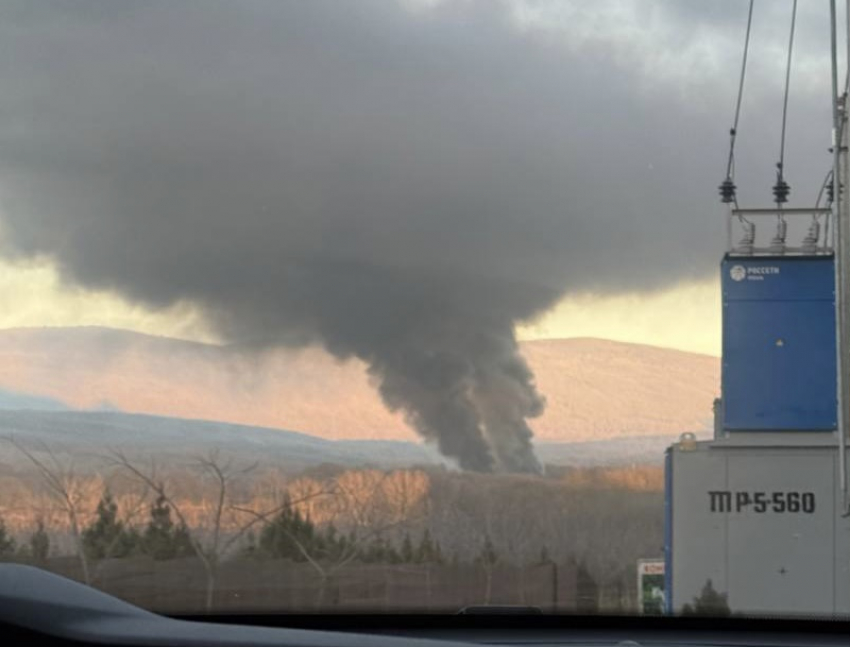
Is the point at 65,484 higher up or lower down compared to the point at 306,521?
higher up

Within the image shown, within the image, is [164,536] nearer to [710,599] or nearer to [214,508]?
[214,508]

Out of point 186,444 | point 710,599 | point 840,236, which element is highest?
point 840,236

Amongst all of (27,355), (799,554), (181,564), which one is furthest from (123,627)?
(799,554)

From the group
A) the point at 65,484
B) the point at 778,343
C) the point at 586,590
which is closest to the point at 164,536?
the point at 65,484

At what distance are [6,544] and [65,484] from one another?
0.34m

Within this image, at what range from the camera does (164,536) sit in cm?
546

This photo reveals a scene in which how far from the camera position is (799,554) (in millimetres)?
8461

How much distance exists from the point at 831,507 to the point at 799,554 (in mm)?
358

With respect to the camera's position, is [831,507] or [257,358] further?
[831,507]

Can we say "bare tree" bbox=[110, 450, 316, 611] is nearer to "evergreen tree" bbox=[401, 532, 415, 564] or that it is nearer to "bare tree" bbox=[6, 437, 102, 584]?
"bare tree" bbox=[6, 437, 102, 584]

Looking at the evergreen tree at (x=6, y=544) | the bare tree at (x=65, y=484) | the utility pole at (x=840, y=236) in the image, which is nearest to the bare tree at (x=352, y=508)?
the bare tree at (x=65, y=484)

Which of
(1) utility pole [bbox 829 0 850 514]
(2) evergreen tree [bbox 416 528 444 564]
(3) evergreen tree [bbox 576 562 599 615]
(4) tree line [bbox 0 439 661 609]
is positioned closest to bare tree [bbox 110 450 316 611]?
(4) tree line [bbox 0 439 661 609]

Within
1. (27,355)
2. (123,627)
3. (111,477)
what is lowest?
(123,627)

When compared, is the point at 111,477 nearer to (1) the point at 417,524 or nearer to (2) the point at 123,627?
(1) the point at 417,524
